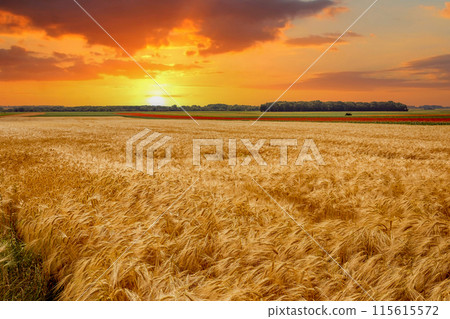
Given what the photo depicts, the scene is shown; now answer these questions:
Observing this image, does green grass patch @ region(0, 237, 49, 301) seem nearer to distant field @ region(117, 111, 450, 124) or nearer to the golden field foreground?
the golden field foreground

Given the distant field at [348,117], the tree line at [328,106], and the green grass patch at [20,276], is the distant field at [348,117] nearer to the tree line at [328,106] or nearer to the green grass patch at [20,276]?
the tree line at [328,106]

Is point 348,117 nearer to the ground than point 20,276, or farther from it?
farther from it

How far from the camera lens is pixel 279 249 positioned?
3.36 m

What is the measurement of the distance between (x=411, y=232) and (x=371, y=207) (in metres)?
1.00

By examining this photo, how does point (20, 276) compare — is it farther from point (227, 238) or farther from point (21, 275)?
point (227, 238)

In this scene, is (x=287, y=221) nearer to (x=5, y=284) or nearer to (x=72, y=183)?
(x=5, y=284)

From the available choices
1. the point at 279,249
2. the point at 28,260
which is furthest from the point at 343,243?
the point at 28,260
